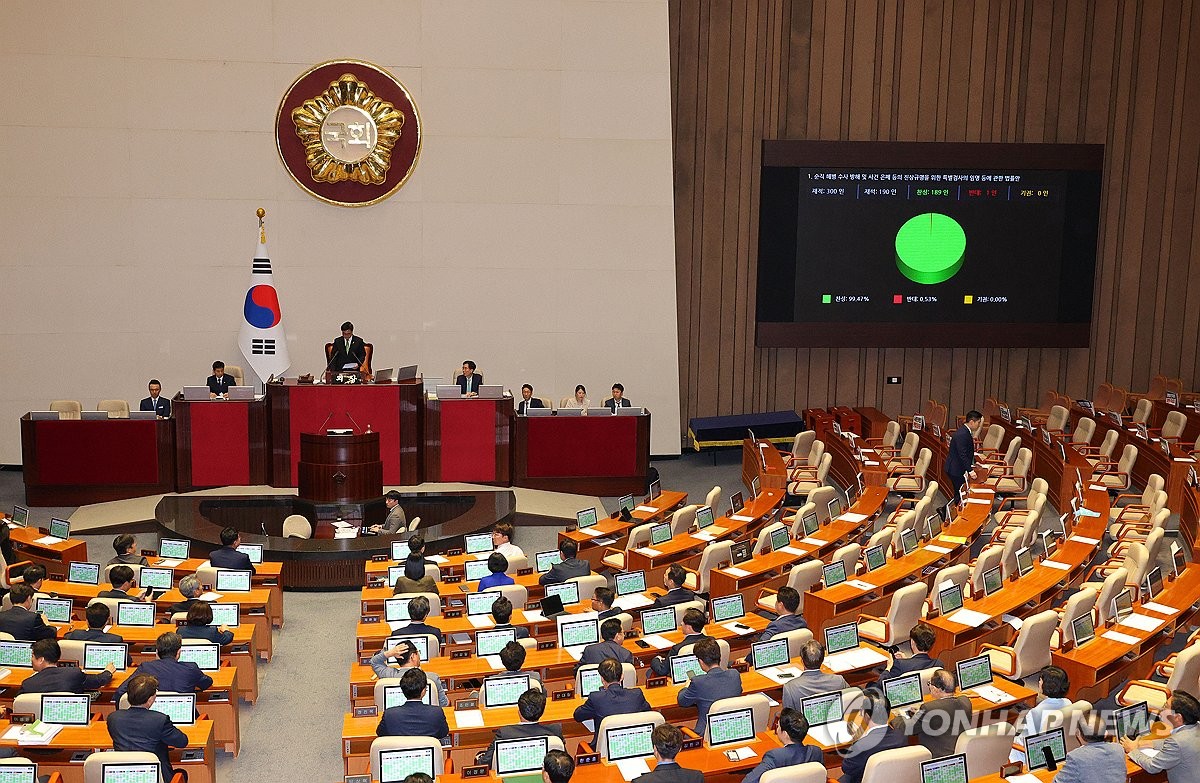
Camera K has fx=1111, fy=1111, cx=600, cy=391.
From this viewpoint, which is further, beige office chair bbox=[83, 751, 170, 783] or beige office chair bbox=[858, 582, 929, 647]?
beige office chair bbox=[858, 582, 929, 647]

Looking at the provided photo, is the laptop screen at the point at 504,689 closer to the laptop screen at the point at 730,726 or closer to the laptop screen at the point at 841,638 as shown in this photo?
the laptop screen at the point at 730,726

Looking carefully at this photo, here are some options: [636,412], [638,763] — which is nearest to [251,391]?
[636,412]

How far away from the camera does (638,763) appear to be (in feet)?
19.5

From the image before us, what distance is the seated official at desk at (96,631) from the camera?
7.43m

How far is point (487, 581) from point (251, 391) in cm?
608

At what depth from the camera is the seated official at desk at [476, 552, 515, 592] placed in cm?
892

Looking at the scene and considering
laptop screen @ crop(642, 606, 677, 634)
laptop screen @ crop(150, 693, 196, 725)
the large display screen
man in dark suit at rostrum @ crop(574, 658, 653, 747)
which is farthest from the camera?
the large display screen

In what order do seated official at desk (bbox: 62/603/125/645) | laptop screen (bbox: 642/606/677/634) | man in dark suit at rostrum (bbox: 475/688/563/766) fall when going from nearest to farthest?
1. man in dark suit at rostrum (bbox: 475/688/563/766)
2. seated official at desk (bbox: 62/603/125/645)
3. laptop screen (bbox: 642/606/677/634)

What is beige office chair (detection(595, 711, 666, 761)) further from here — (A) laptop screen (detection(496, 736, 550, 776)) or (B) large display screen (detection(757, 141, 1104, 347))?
(B) large display screen (detection(757, 141, 1104, 347))

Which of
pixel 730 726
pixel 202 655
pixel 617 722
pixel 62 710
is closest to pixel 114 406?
pixel 202 655

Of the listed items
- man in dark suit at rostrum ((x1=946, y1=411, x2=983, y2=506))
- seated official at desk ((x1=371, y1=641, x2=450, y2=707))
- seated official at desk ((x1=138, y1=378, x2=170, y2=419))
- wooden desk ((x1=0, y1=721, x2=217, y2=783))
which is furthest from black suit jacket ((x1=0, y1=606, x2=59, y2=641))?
man in dark suit at rostrum ((x1=946, y1=411, x2=983, y2=506))

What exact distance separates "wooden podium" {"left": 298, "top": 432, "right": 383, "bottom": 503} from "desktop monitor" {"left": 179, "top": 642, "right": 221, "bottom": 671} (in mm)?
5086

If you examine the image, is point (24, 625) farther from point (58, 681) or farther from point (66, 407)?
point (66, 407)

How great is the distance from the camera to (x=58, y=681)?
6.64 metres
